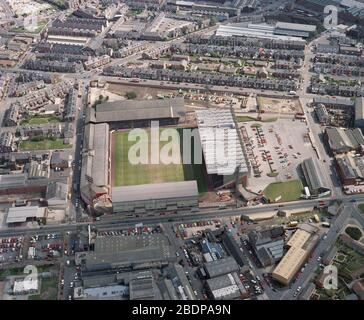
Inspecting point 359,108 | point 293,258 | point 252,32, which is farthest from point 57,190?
point 252,32

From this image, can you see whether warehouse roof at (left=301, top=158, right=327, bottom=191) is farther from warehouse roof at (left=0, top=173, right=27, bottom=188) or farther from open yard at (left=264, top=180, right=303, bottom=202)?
warehouse roof at (left=0, top=173, right=27, bottom=188)

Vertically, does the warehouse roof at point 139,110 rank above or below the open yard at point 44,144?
above

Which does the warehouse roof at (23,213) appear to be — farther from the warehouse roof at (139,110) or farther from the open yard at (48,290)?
the warehouse roof at (139,110)

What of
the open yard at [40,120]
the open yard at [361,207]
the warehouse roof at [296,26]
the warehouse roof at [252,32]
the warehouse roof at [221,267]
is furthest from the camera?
the warehouse roof at [296,26]

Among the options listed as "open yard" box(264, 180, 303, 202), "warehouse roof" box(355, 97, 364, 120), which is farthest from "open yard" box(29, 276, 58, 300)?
"warehouse roof" box(355, 97, 364, 120)

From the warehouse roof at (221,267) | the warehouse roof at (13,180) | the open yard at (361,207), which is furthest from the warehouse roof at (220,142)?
the warehouse roof at (13,180)

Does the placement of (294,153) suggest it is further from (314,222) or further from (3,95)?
(3,95)
